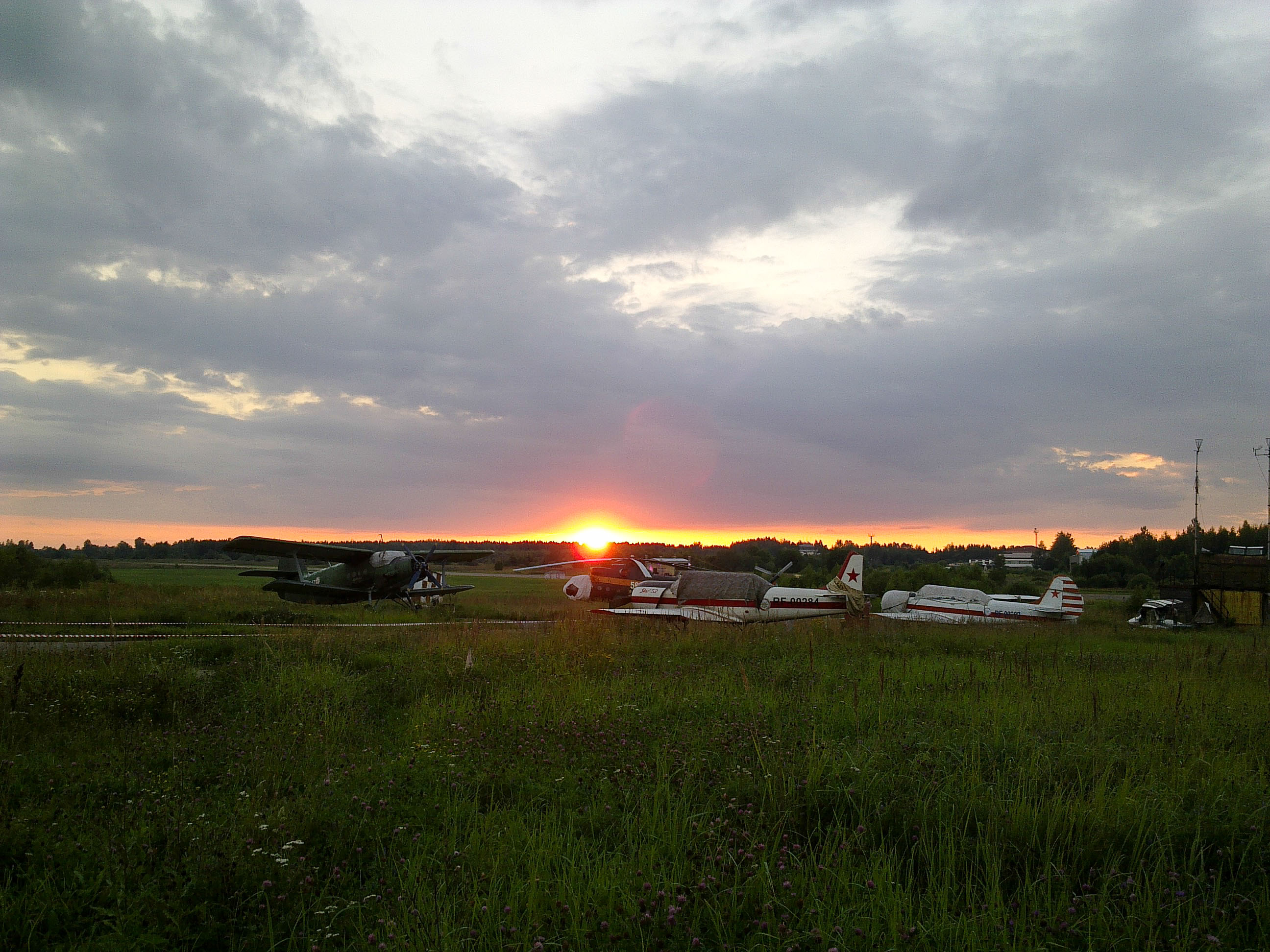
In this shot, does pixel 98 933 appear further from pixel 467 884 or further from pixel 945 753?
pixel 945 753

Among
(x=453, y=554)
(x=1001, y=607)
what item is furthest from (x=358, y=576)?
(x=1001, y=607)

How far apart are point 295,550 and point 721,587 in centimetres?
1499

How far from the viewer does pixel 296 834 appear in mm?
3697

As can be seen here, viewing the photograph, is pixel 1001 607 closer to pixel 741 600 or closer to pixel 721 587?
pixel 741 600

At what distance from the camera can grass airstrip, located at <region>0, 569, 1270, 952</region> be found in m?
2.86

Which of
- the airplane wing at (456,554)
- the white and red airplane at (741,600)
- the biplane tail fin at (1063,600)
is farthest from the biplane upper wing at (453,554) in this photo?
the biplane tail fin at (1063,600)

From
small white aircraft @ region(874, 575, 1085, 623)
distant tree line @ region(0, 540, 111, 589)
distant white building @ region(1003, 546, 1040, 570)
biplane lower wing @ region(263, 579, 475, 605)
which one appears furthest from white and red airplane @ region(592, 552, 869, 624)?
distant white building @ region(1003, 546, 1040, 570)

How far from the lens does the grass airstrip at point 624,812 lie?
2.86m

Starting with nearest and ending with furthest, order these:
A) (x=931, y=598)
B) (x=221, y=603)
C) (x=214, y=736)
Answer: (x=214, y=736) < (x=221, y=603) < (x=931, y=598)

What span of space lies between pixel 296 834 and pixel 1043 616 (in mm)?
36100

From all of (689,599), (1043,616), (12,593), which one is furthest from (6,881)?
(1043,616)

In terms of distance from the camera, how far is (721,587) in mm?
21406

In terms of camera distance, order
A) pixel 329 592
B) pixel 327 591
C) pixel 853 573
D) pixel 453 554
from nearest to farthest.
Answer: pixel 853 573 → pixel 327 591 → pixel 329 592 → pixel 453 554

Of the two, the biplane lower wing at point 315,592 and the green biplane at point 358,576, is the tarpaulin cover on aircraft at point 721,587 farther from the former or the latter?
the biplane lower wing at point 315,592
